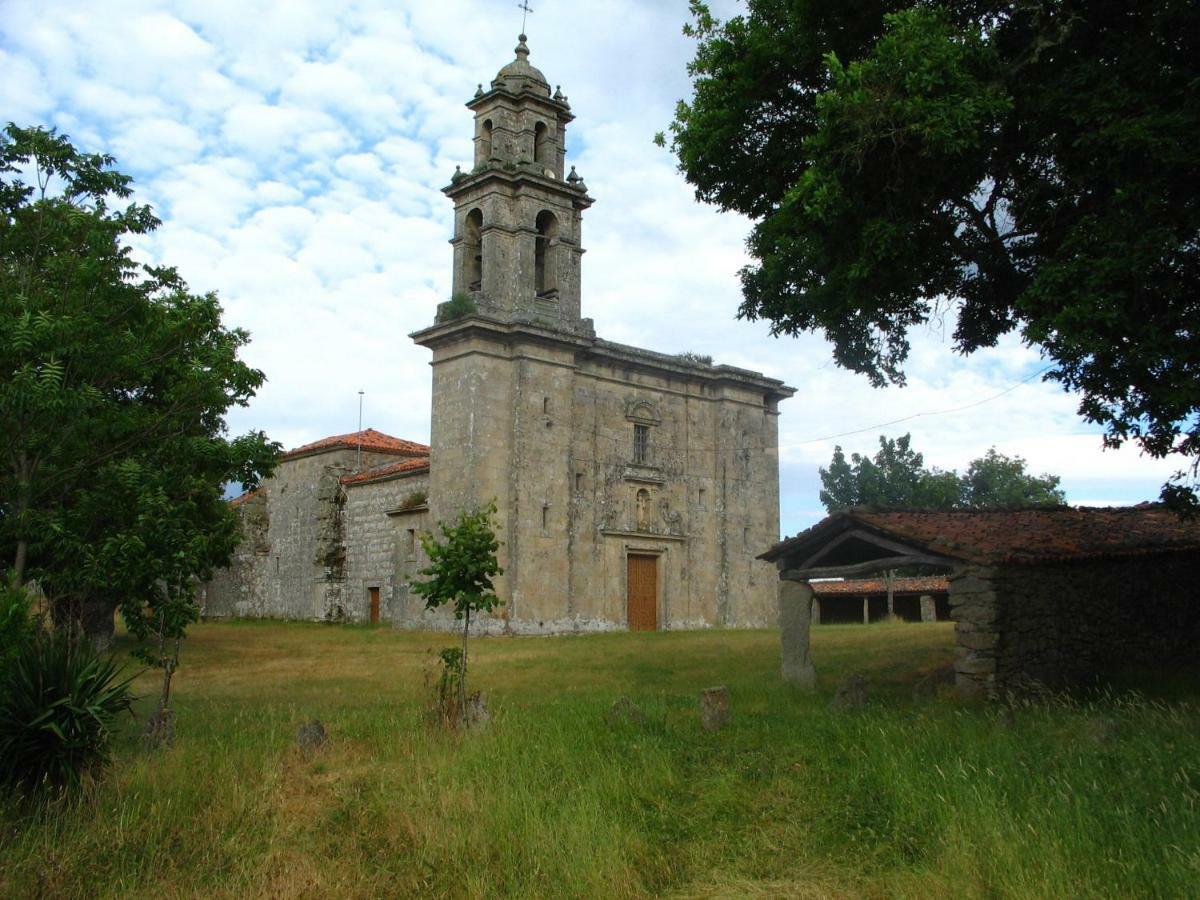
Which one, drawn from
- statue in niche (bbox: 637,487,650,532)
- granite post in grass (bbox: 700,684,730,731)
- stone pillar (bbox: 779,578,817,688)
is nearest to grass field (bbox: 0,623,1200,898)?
granite post in grass (bbox: 700,684,730,731)

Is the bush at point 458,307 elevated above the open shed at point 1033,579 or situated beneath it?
elevated above

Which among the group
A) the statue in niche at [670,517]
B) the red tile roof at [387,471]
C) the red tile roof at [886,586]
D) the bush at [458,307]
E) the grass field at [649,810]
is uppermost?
the bush at [458,307]

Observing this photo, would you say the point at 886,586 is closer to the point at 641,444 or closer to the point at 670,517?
Answer: the point at 670,517

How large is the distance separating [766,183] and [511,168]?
16624 mm

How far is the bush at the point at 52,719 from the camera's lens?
836cm

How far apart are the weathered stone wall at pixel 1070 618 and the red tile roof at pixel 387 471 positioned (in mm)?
19626

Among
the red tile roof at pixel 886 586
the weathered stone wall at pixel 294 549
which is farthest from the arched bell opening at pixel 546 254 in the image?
the red tile roof at pixel 886 586

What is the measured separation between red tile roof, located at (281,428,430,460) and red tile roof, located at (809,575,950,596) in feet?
52.8

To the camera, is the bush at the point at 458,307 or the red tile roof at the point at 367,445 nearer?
the bush at the point at 458,307

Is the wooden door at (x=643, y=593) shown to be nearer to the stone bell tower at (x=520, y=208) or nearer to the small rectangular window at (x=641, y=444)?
the small rectangular window at (x=641, y=444)

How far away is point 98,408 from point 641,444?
65.0 feet

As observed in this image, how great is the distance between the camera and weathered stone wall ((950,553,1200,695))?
13.1m

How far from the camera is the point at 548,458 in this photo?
2758cm

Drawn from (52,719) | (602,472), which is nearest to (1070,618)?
(52,719)
